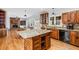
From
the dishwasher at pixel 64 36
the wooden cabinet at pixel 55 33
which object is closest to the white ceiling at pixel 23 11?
the wooden cabinet at pixel 55 33

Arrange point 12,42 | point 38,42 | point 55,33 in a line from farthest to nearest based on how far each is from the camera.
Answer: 1. point 55,33
2. point 38,42
3. point 12,42

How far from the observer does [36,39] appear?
202cm

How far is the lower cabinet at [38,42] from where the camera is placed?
1939 millimetres

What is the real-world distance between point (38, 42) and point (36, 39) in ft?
0.26

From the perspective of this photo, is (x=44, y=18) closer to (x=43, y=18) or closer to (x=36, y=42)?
(x=43, y=18)

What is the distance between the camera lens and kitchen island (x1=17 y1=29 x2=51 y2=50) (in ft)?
6.38

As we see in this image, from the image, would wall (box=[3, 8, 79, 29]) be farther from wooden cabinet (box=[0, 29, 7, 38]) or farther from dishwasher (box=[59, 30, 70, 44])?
dishwasher (box=[59, 30, 70, 44])

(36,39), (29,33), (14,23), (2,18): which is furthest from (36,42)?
(2,18)

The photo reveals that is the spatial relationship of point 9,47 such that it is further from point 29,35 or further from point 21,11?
point 21,11

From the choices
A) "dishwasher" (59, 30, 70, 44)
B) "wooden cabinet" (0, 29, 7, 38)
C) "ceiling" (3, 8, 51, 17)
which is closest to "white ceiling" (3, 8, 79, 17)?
"ceiling" (3, 8, 51, 17)

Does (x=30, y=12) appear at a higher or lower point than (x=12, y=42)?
higher
